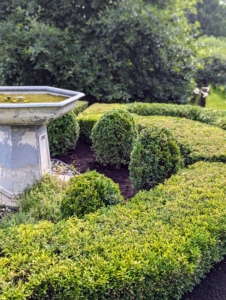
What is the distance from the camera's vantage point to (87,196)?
9.40 feet

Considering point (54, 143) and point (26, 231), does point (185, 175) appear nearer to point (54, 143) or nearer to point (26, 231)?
point (26, 231)

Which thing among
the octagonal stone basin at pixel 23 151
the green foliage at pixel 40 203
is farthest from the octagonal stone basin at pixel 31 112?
the green foliage at pixel 40 203

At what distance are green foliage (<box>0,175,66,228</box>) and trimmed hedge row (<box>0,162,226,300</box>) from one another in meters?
0.54

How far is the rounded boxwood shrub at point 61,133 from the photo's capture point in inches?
199

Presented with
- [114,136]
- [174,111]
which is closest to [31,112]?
[114,136]

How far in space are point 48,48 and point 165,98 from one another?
10.7 ft

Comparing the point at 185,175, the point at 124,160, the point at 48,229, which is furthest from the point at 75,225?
the point at 124,160

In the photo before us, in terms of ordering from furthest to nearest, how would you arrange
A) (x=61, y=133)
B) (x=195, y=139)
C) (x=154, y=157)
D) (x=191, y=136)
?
(x=61, y=133), (x=191, y=136), (x=195, y=139), (x=154, y=157)

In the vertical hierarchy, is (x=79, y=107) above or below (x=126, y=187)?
above

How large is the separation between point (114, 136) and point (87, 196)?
182cm

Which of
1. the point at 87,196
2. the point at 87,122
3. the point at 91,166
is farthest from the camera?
the point at 87,122

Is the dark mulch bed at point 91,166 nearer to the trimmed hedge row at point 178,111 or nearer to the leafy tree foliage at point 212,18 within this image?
the trimmed hedge row at point 178,111

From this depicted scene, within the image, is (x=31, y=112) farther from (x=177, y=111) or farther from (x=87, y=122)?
(x=177, y=111)

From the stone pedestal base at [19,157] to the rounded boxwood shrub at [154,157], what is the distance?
1132 millimetres
